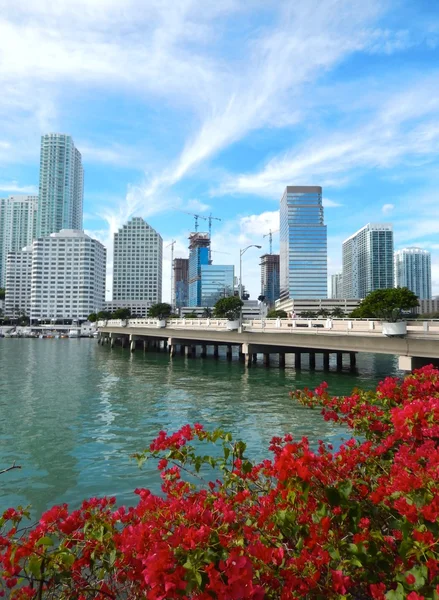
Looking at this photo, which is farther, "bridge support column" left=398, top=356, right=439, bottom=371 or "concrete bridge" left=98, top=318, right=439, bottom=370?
"bridge support column" left=398, top=356, right=439, bottom=371

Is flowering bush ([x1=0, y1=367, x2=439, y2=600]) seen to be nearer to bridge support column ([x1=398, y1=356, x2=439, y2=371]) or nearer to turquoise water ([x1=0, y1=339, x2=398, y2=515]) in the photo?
turquoise water ([x1=0, y1=339, x2=398, y2=515])

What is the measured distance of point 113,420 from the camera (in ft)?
60.8

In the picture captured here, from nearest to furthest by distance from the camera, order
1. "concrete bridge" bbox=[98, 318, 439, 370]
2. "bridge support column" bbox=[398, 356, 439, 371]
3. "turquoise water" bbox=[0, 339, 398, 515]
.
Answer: "turquoise water" bbox=[0, 339, 398, 515], "concrete bridge" bbox=[98, 318, 439, 370], "bridge support column" bbox=[398, 356, 439, 371]

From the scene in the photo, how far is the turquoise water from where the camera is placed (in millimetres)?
10914

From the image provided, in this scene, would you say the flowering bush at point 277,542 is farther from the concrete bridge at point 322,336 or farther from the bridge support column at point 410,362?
the bridge support column at point 410,362

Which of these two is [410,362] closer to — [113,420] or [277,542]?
[113,420]

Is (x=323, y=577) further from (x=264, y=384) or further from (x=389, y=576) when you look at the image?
(x=264, y=384)

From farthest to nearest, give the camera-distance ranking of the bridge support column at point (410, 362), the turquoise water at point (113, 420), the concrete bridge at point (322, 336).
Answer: the bridge support column at point (410, 362), the concrete bridge at point (322, 336), the turquoise water at point (113, 420)

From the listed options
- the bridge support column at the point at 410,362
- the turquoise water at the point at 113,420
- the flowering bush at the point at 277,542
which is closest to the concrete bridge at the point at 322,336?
the bridge support column at the point at 410,362

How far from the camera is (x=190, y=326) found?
52594mm

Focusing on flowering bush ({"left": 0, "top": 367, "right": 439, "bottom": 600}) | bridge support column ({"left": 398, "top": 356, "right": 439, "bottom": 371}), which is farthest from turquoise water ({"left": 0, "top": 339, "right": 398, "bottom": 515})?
flowering bush ({"left": 0, "top": 367, "right": 439, "bottom": 600})

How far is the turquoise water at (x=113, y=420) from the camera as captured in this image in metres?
10.9

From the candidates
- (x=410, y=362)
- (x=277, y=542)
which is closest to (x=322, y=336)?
(x=410, y=362)

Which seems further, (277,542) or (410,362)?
(410,362)
